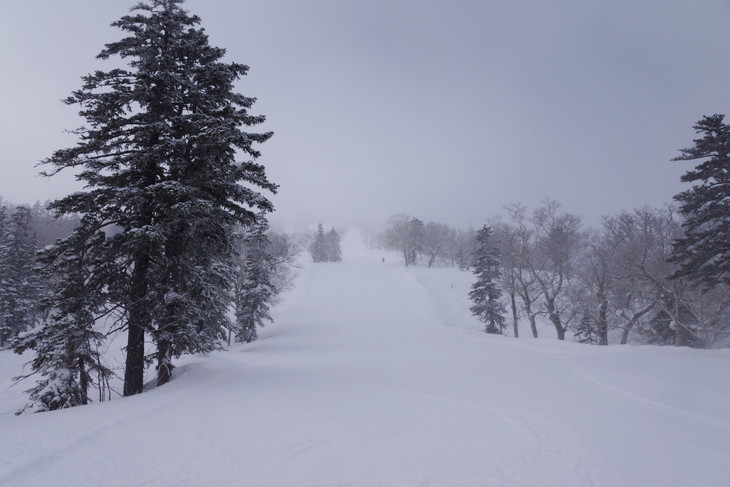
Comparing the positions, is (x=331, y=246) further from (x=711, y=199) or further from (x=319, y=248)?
(x=711, y=199)

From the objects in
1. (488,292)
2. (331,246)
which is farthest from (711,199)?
(331,246)

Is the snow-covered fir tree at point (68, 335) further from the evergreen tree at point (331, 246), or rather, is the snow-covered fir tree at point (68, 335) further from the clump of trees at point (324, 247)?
→ the evergreen tree at point (331, 246)

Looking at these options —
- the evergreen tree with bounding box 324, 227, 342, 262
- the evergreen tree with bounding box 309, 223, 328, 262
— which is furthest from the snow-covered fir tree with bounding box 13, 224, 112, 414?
the evergreen tree with bounding box 324, 227, 342, 262

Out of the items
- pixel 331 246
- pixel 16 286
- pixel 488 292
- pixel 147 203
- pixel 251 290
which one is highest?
pixel 331 246

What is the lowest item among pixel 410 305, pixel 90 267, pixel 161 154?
pixel 410 305

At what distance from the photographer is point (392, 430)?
223 inches

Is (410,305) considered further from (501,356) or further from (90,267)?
(90,267)

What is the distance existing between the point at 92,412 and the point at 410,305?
1598 inches

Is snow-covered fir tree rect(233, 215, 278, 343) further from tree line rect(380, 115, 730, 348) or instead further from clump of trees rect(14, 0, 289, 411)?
tree line rect(380, 115, 730, 348)

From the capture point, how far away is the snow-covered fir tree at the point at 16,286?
1243 inches

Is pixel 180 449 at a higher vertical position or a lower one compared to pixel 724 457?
higher

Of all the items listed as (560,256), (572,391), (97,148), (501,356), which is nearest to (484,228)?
(560,256)

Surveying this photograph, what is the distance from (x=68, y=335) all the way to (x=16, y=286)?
119ft

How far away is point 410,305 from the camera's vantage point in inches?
1766
